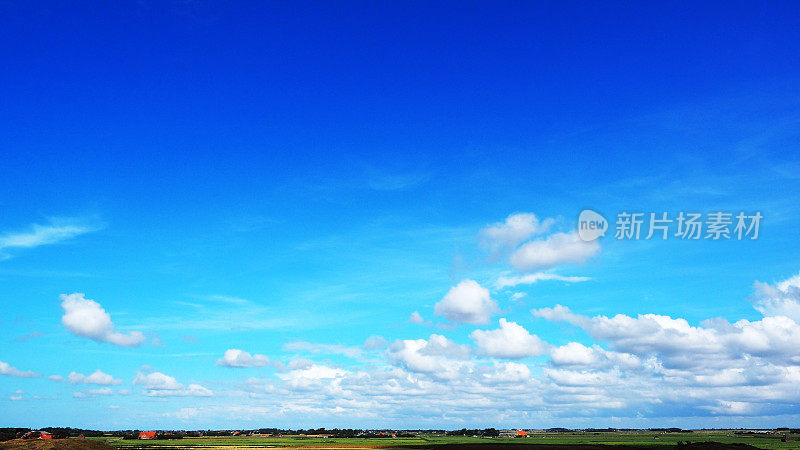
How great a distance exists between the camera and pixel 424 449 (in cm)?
14475

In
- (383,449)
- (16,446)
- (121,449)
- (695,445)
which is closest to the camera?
(16,446)

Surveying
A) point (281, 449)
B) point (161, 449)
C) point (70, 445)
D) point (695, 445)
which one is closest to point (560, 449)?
point (695, 445)

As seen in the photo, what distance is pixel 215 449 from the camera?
468 ft

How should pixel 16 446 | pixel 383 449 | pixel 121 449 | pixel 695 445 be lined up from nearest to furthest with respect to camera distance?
pixel 16 446 → pixel 121 449 → pixel 695 445 → pixel 383 449

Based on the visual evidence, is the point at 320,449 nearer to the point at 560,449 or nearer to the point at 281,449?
the point at 281,449

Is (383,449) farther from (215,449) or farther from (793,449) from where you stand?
(793,449)

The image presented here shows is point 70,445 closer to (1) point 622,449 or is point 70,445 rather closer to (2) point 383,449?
(2) point 383,449

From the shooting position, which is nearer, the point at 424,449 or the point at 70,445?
the point at 70,445

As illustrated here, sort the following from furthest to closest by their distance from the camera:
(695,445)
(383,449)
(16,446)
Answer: (383,449) → (695,445) → (16,446)

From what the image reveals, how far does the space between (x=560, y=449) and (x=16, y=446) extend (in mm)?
114332

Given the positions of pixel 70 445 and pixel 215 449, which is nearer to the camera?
pixel 70 445

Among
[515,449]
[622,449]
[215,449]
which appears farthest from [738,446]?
[215,449]

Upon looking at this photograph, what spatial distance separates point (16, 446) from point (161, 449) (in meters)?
39.8

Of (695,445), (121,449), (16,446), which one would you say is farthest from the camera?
(695,445)
